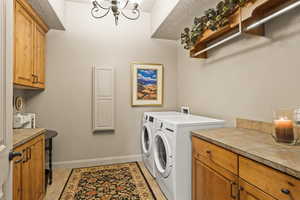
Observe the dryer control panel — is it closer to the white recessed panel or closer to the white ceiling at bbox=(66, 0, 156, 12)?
the white recessed panel

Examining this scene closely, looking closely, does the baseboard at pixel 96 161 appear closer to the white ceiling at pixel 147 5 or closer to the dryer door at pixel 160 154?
the dryer door at pixel 160 154

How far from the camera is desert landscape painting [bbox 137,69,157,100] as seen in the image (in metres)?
3.06

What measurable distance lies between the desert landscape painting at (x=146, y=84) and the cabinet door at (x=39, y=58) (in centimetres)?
154

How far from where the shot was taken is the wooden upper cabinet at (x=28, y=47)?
1.75m

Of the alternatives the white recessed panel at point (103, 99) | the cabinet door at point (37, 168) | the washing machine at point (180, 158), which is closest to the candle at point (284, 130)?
Result: the washing machine at point (180, 158)

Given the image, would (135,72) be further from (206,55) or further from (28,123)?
(28,123)

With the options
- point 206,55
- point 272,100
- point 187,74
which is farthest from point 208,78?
point 272,100

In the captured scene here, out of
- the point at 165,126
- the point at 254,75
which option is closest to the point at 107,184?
the point at 165,126

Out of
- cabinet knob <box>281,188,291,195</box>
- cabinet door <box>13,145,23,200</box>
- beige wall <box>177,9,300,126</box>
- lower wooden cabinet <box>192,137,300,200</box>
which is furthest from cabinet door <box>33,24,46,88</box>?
cabinet knob <box>281,188,291,195</box>

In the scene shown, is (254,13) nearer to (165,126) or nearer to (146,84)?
(165,126)

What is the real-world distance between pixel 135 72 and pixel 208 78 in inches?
52.3

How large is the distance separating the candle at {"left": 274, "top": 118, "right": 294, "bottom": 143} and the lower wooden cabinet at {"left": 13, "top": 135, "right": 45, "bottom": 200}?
6.01 ft

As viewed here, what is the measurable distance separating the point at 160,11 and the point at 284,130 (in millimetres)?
2334

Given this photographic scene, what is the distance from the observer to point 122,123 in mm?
3010
